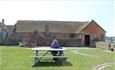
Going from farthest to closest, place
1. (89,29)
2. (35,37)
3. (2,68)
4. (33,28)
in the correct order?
(33,28) → (89,29) → (35,37) → (2,68)

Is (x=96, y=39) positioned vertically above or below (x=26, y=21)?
below

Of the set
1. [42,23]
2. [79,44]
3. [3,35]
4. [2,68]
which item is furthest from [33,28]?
[2,68]

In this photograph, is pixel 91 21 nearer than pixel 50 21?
Yes

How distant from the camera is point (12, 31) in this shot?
189ft

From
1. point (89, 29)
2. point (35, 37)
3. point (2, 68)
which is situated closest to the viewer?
point (2, 68)

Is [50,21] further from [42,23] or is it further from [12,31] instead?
[12,31]

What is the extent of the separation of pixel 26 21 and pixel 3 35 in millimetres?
6410

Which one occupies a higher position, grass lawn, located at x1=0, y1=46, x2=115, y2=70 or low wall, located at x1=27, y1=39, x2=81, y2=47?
low wall, located at x1=27, y1=39, x2=81, y2=47

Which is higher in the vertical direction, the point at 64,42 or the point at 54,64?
the point at 64,42

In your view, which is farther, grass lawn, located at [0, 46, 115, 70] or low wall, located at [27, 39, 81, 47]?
low wall, located at [27, 39, 81, 47]

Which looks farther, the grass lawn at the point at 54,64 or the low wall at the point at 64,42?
the low wall at the point at 64,42

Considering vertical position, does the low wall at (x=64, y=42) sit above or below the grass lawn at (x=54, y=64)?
above

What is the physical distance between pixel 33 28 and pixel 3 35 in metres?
6.85

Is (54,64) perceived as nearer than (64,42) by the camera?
Yes
